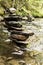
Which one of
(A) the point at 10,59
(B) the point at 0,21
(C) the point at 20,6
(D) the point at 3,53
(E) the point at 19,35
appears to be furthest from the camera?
(C) the point at 20,6

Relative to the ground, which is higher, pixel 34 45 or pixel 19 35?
→ pixel 19 35

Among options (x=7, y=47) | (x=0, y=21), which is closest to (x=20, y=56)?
(x=7, y=47)

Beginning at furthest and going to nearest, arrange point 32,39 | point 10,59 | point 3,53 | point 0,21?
point 0,21 < point 32,39 < point 3,53 < point 10,59

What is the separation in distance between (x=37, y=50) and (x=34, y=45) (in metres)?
0.68

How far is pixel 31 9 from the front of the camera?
64.7 ft

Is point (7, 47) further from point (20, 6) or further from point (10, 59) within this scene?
point (20, 6)

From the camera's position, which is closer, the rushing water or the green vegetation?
the rushing water

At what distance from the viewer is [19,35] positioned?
8.58m

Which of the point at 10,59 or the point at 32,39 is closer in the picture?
the point at 10,59

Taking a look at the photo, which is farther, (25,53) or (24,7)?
(24,7)

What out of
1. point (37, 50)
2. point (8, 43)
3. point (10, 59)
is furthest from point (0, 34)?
point (10, 59)

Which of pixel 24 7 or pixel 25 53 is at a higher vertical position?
pixel 24 7

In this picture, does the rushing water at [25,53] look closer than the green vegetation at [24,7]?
Yes

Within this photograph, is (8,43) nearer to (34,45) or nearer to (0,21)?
(34,45)
